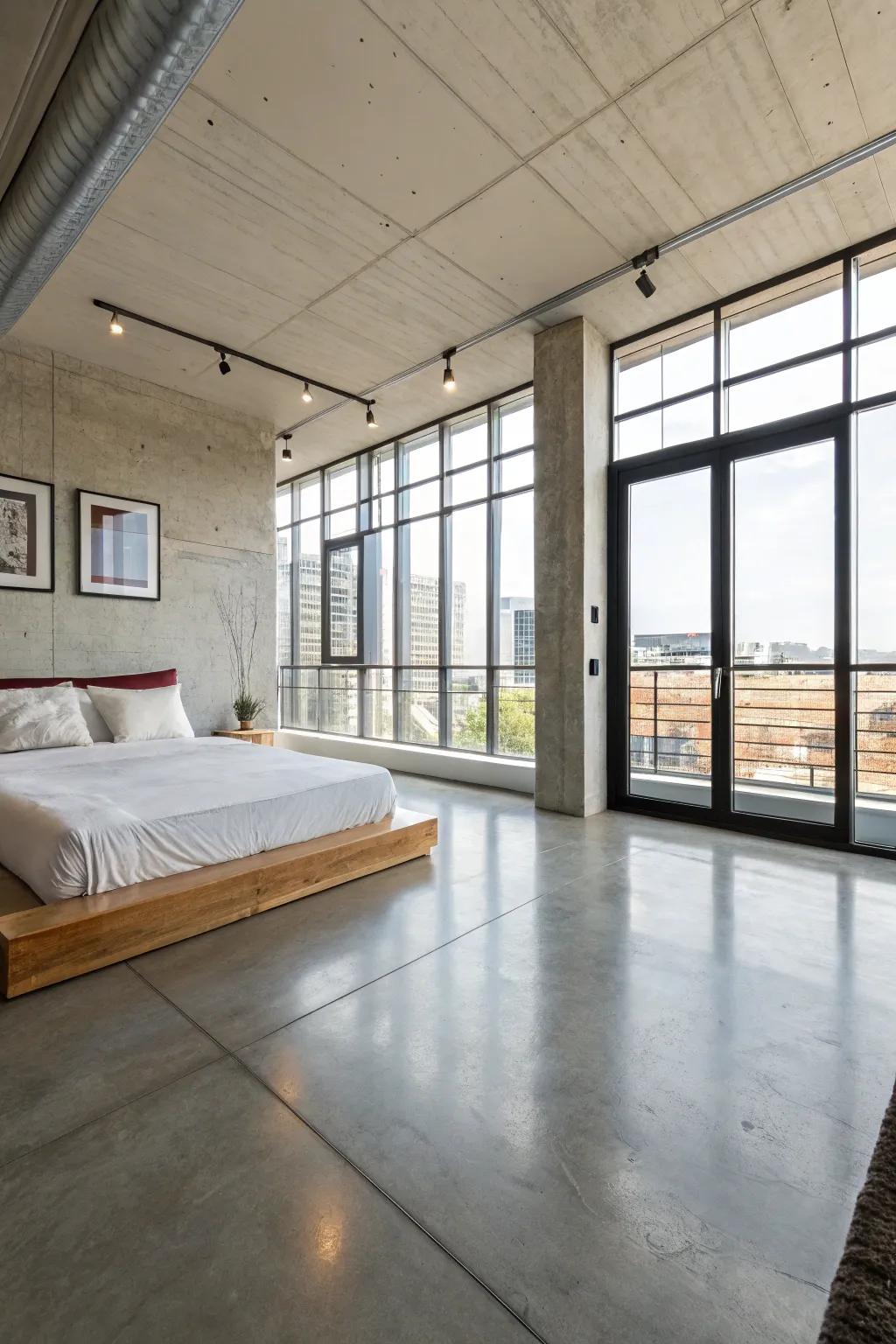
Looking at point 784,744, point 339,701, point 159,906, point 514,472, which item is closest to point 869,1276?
point 159,906

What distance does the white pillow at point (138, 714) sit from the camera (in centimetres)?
454

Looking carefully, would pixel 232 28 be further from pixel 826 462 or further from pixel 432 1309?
pixel 432 1309

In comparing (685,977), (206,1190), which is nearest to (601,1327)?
(206,1190)

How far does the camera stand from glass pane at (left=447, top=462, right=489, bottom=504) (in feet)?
19.9

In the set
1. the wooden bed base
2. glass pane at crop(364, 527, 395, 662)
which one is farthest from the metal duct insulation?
glass pane at crop(364, 527, 395, 662)

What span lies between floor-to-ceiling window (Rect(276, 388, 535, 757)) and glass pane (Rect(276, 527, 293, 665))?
0.07ft

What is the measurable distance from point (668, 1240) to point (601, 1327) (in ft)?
0.77

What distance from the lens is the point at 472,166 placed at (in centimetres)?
315

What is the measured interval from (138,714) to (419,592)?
3.10 meters

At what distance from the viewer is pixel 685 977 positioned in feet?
7.39

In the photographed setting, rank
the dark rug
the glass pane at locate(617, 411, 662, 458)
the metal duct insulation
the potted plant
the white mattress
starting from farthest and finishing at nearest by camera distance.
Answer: the potted plant, the glass pane at locate(617, 411, 662, 458), the white mattress, the metal duct insulation, the dark rug

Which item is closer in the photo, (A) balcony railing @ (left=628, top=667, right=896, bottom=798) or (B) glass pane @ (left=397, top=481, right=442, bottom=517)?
(A) balcony railing @ (left=628, top=667, right=896, bottom=798)

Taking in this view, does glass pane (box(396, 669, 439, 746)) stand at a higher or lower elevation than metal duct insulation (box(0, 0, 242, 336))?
lower

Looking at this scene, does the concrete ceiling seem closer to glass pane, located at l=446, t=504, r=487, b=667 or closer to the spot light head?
the spot light head
